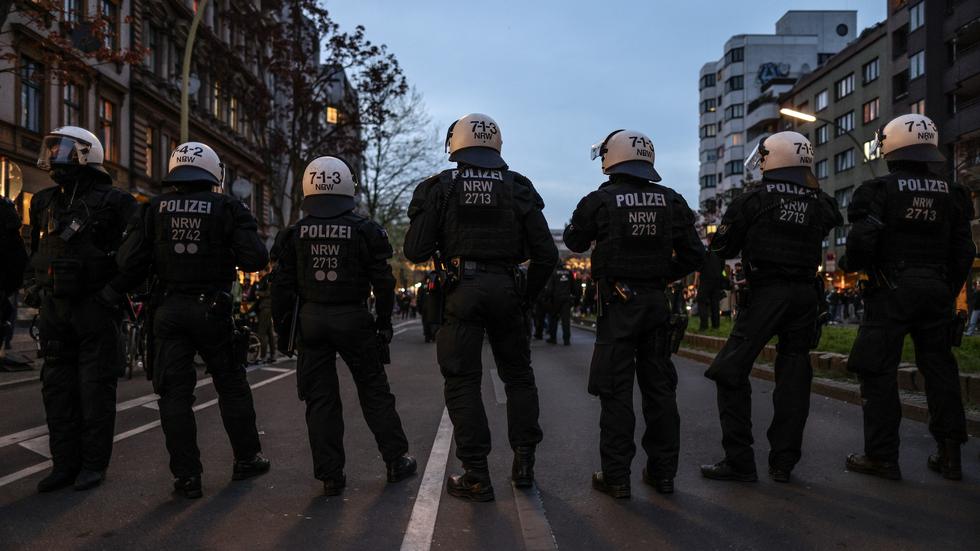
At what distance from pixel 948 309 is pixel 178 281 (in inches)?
174

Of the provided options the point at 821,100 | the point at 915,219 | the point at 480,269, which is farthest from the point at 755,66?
the point at 480,269

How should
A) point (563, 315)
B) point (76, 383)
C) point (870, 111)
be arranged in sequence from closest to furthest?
point (76, 383)
point (563, 315)
point (870, 111)

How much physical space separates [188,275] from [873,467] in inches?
159

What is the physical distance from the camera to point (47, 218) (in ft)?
16.3

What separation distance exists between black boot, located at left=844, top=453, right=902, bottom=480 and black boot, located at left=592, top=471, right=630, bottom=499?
1.54 meters

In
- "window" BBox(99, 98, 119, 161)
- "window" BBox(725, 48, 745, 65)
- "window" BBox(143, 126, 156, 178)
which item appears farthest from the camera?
"window" BBox(725, 48, 745, 65)

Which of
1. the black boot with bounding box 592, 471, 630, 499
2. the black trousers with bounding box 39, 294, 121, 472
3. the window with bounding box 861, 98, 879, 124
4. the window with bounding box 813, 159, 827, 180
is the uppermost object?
the window with bounding box 861, 98, 879, 124

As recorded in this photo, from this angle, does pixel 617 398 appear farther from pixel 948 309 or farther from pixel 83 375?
pixel 83 375

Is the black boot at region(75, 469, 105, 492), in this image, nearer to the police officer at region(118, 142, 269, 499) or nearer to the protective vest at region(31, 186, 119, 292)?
the police officer at region(118, 142, 269, 499)

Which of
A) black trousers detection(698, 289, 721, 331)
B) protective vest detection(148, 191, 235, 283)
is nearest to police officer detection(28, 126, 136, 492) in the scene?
protective vest detection(148, 191, 235, 283)

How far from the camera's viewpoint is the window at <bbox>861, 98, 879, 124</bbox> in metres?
51.5

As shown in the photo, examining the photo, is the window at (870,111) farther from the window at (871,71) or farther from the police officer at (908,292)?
the police officer at (908,292)

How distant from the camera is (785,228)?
491 cm

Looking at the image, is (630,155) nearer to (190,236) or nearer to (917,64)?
(190,236)
